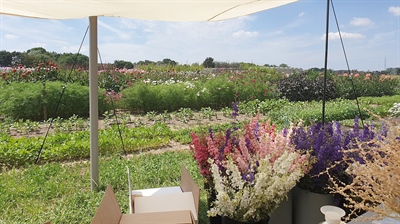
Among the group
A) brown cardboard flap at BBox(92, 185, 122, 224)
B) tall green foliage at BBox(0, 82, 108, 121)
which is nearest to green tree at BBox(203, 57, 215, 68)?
tall green foliage at BBox(0, 82, 108, 121)

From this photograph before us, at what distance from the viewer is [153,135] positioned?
530 cm

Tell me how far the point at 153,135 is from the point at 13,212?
277 cm

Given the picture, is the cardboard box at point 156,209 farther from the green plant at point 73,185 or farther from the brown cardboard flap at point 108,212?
the green plant at point 73,185

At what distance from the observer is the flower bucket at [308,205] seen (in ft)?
5.95

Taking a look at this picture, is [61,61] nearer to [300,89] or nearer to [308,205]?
[300,89]

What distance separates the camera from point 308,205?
1.84m

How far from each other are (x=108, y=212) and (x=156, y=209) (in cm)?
32

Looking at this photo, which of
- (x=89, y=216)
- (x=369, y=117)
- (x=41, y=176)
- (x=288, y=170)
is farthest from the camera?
(x=369, y=117)

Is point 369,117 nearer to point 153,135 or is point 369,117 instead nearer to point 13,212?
point 153,135

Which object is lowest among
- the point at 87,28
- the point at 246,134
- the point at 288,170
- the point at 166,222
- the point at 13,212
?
the point at 13,212

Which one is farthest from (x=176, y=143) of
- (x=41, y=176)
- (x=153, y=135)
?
(x=41, y=176)

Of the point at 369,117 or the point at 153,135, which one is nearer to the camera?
the point at 153,135

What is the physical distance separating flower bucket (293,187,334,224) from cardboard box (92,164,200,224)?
0.66 meters

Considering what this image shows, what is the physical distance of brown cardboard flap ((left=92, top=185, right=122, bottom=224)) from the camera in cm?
123
